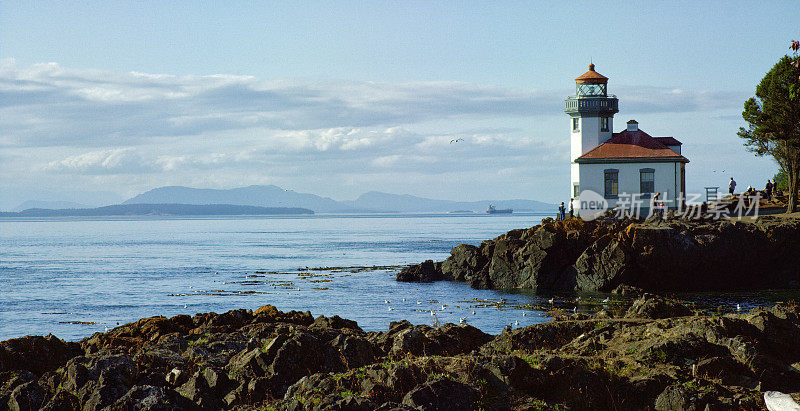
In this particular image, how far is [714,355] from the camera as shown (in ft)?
45.1

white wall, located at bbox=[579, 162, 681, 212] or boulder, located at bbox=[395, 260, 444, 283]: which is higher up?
white wall, located at bbox=[579, 162, 681, 212]

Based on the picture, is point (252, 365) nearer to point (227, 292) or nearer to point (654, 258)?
point (654, 258)

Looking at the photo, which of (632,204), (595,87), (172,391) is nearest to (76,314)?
(172,391)

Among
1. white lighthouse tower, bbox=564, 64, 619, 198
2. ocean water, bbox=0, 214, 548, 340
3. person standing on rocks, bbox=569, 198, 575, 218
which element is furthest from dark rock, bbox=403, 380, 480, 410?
white lighthouse tower, bbox=564, 64, 619, 198

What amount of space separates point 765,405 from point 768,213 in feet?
153

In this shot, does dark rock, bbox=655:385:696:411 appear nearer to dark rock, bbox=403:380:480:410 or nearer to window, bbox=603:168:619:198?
dark rock, bbox=403:380:480:410

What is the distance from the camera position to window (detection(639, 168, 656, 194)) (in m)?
56.6

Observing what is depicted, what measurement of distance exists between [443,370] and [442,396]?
1504 millimetres

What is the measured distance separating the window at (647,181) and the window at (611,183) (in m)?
1.79

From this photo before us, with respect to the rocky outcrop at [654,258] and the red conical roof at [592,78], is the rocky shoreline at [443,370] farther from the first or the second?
the red conical roof at [592,78]

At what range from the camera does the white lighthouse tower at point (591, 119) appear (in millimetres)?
60531

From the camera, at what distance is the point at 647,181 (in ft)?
186

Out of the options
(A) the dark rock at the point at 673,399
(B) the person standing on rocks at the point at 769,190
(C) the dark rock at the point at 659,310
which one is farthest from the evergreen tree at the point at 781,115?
(A) the dark rock at the point at 673,399

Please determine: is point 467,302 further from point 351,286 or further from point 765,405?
point 765,405
